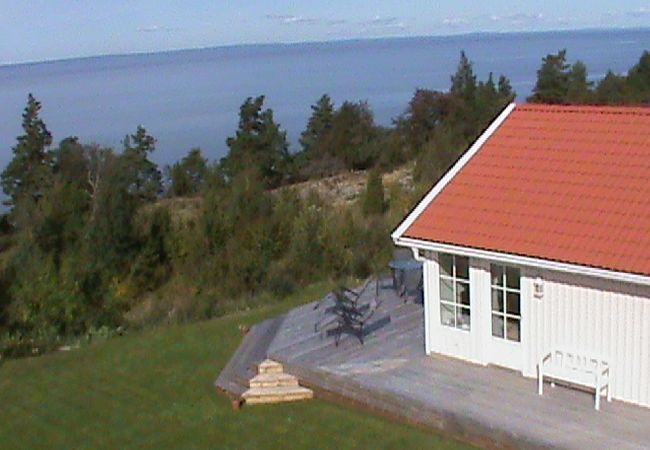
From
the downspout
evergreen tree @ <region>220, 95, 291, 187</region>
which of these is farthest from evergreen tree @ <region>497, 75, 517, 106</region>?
the downspout

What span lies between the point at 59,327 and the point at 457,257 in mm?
10206

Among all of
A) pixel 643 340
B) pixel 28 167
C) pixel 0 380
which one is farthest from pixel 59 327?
pixel 28 167

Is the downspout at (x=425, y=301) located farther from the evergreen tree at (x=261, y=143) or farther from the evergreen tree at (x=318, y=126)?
the evergreen tree at (x=318, y=126)

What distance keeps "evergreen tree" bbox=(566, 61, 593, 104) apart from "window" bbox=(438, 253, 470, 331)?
2861cm

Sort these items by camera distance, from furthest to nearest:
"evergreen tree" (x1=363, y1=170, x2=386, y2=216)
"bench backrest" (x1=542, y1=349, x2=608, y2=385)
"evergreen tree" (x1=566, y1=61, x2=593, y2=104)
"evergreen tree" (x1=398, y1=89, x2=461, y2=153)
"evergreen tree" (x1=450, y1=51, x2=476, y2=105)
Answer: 1. "evergreen tree" (x1=450, y1=51, x2=476, y2=105)
2. "evergreen tree" (x1=398, y1=89, x2=461, y2=153)
3. "evergreen tree" (x1=566, y1=61, x2=593, y2=104)
4. "evergreen tree" (x1=363, y1=170, x2=386, y2=216)
5. "bench backrest" (x1=542, y1=349, x2=608, y2=385)

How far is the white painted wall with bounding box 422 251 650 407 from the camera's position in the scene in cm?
929

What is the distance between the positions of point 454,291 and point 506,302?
78 centimetres

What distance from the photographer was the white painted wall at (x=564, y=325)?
9.29 metres

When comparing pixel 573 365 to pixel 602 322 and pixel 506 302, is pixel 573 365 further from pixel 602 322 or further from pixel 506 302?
pixel 506 302

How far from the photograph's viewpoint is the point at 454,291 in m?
11.1

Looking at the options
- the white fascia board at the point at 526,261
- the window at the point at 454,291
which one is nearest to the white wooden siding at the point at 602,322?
the white fascia board at the point at 526,261

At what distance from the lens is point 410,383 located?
10.5 m

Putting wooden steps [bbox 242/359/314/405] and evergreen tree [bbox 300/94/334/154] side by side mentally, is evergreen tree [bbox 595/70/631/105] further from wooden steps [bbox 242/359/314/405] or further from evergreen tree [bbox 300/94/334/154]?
wooden steps [bbox 242/359/314/405]

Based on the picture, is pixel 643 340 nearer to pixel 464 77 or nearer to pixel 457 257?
pixel 457 257
